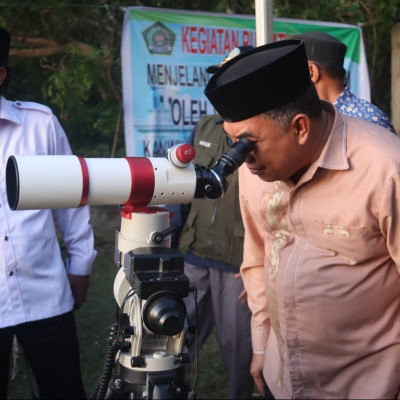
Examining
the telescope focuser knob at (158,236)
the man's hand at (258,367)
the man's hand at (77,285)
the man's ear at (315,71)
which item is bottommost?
the man's hand at (258,367)

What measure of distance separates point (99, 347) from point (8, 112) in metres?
2.52

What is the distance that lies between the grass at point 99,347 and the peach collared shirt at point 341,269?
158 centimetres

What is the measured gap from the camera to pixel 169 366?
4.91 ft

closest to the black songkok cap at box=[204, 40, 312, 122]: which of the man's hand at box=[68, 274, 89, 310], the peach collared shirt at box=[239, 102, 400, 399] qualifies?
the peach collared shirt at box=[239, 102, 400, 399]

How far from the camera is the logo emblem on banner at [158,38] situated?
4246 millimetres

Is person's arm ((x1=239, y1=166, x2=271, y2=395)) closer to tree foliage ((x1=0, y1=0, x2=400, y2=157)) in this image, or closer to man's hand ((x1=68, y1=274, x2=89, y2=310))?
man's hand ((x1=68, y1=274, x2=89, y2=310))

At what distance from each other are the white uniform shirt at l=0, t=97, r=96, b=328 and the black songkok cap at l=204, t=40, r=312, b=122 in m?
1.08

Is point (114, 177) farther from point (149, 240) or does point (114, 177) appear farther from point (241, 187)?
point (241, 187)

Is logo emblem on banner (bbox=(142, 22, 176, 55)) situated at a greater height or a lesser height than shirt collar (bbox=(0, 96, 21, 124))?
greater

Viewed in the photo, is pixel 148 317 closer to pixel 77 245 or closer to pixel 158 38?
pixel 77 245

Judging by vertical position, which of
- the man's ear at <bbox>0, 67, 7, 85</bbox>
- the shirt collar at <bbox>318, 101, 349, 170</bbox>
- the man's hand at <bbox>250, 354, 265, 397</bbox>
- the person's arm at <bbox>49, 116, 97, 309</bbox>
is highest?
the man's ear at <bbox>0, 67, 7, 85</bbox>

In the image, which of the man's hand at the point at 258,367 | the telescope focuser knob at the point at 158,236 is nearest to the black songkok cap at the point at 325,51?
the man's hand at the point at 258,367

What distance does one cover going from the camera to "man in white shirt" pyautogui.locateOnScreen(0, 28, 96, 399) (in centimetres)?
243

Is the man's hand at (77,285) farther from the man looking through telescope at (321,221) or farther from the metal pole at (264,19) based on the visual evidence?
the metal pole at (264,19)
